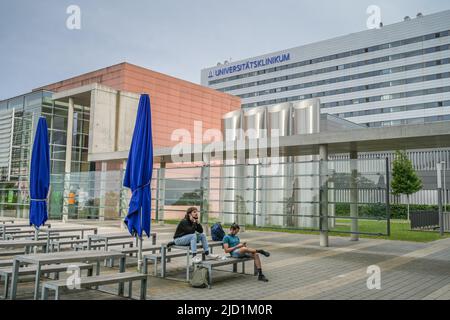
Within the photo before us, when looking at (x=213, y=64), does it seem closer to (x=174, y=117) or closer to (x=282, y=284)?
(x=174, y=117)

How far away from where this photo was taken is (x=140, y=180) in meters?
8.11

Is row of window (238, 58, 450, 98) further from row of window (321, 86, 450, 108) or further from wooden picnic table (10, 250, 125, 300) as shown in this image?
wooden picnic table (10, 250, 125, 300)

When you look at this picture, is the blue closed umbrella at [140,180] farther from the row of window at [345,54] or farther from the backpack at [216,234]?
the row of window at [345,54]

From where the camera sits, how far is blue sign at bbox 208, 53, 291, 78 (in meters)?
98.6

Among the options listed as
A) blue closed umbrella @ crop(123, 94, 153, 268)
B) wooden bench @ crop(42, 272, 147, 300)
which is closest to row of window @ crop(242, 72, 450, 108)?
blue closed umbrella @ crop(123, 94, 153, 268)

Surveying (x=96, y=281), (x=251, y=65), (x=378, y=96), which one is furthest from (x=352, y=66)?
(x=96, y=281)

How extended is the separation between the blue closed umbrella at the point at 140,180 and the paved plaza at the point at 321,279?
1245mm

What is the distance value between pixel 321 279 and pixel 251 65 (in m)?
99.7

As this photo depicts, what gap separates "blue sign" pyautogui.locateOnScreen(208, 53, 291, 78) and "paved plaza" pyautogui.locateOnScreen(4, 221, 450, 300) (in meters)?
89.3

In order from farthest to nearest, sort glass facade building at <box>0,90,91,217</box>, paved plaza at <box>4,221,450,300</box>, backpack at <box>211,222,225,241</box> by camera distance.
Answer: glass facade building at <box>0,90,91,217</box>
backpack at <box>211,222,225,241</box>
paved plaza at <box>4,221,450,300</box>

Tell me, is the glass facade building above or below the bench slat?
above

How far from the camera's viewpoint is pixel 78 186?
77.6 feet

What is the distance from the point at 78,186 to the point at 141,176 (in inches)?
671
